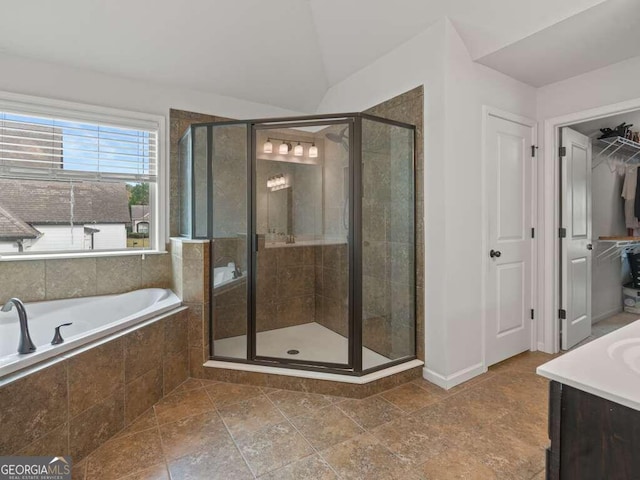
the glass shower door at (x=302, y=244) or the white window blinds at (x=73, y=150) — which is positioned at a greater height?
the white window blinds at (x=73, y=150)

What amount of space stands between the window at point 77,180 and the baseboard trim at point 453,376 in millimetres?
2536

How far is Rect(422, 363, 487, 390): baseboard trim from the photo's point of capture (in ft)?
7.82

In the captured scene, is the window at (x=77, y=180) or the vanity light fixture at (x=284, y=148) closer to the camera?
the window at (x=77, y=180)

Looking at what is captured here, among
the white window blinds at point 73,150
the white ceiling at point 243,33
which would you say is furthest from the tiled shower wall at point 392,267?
the white window blinds at point 73,150

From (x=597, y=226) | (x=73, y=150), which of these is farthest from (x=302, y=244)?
(x=597, y=226)

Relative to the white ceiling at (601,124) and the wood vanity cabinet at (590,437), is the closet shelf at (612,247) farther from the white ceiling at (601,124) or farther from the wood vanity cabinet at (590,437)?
the wood vanity cabinet at (590,437)

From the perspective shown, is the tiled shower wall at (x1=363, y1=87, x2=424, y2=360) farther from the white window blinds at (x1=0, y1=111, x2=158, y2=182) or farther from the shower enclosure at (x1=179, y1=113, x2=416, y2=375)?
the white window blinds at (x1=0, y1=111, x2=158, y2=182)

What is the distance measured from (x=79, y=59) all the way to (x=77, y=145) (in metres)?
0.66

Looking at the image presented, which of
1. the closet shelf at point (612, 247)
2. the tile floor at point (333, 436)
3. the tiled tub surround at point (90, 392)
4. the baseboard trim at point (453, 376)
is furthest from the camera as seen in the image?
the closet shelf at point (612, 247)

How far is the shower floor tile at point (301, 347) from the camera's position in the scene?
2.49 m

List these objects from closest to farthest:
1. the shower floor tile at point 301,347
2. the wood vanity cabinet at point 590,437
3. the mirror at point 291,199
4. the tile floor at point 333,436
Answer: the wood vanity cabinet at point 590,437 < the tile floor at point 333,436 < the shower floor tile at point 301,347 < the mirror at point 291,199

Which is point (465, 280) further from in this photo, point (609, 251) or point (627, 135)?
point (609, 251)

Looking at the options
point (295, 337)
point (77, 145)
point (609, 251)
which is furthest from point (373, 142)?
point (609, 251)

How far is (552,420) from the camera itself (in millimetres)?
818
